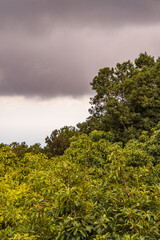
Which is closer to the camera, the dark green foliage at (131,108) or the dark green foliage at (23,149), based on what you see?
the dark green foliage at (23,149)

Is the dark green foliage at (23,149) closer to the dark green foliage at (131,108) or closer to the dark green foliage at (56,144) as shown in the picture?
the dark green foliage at (56,144)

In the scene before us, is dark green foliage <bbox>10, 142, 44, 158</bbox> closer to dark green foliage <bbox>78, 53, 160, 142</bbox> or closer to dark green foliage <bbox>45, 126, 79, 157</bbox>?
dark green foliage <bbox>45, 126, 79, 157</bbox>

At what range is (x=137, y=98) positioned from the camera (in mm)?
20844

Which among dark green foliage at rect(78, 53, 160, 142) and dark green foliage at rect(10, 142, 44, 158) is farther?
dark green foliage at rect(78, 53, 160, 142)

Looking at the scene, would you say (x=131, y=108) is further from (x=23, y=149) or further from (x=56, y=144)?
(x=23, y=149)

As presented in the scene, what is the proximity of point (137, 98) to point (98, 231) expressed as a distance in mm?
18749

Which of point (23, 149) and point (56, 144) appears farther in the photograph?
point (56, 144)

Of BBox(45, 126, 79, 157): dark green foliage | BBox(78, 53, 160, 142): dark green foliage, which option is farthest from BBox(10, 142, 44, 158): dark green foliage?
BBox(78, 53, 160, 142): dark green foliage

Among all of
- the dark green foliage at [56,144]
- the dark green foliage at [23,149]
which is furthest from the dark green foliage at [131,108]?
the dark green foliage at [23,149]

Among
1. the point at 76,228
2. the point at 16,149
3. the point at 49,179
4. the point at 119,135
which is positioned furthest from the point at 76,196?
the point at 119,135

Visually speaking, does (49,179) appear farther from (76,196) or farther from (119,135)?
(119,135)

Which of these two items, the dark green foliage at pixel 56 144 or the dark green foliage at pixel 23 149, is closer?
the dark green foliage at pixel 23 149

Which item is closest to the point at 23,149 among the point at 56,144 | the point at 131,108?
the point at 56,144

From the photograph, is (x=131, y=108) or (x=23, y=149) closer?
(x=23, y=149)
